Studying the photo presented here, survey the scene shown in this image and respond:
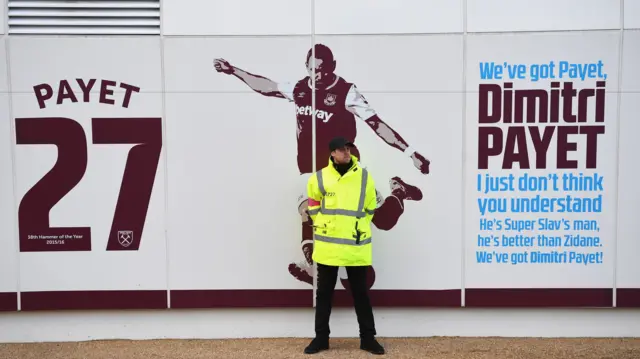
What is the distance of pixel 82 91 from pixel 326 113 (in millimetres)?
2466

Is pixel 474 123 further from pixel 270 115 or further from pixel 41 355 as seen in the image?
pixel 41 355

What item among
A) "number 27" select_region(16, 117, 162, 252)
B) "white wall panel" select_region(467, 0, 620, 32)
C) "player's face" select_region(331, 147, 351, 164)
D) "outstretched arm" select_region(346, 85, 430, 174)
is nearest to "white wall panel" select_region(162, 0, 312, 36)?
"outstretched arm" select_region(346, 85, 430, 174)

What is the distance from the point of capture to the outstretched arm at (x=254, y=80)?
5.48 meters

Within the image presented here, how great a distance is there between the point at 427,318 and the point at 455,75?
251 cm

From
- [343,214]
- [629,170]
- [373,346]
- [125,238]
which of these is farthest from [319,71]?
[629,170]

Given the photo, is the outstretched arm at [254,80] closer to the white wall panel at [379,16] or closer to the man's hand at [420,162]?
the white wall panel at [379,16]

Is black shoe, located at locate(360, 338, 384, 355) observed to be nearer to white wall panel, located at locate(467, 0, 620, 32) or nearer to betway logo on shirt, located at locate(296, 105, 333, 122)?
betway logo on shirt, located at locate(296, 105, 333, 122)

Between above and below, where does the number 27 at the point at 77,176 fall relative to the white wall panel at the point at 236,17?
below

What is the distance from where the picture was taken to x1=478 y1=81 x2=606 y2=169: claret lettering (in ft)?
18.0

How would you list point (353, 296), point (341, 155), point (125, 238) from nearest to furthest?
1. point (341, 155)
2. point (353, 296)
3. point (125, 238)

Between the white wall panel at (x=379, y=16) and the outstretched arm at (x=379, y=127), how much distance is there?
2.03ft

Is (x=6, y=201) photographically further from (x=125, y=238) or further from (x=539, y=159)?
(x=539, y=159)

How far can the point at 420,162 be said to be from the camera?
554 centimetres

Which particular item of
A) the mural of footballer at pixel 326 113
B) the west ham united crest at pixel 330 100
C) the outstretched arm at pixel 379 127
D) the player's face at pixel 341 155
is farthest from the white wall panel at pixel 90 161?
the outstretched arm at pixel 379 127
